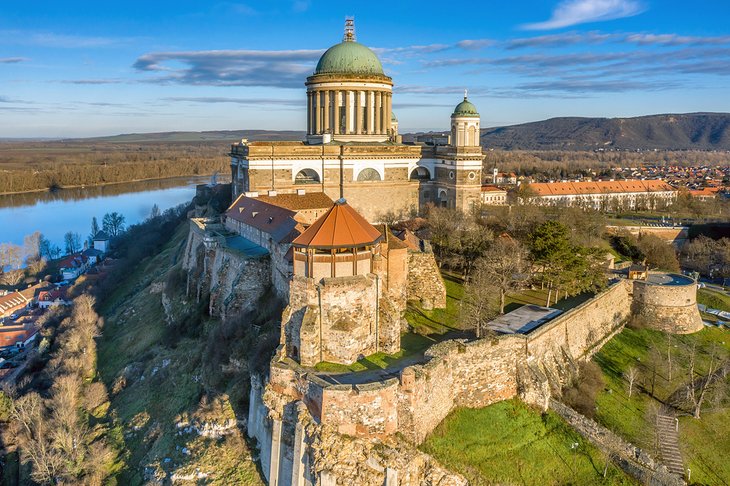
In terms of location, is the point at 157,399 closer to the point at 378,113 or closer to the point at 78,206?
the point at 378,113

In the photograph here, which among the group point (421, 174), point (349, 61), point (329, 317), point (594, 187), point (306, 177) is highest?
Answer: point (349, 61)

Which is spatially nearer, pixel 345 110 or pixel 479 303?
pixel 479 303

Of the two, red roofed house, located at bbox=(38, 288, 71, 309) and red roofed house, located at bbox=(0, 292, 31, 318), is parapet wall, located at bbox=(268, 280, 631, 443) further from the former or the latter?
red roofed house, located at bbox=(0, 292, 31, 318)

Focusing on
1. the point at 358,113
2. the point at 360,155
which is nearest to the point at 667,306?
the point at 360,155

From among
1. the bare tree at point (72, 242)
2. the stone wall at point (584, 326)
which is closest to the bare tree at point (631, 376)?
the stone wall at point (584, 326)

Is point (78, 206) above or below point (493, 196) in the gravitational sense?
below

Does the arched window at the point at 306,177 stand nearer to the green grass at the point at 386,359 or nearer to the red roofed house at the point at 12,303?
the green grass at the point at 386,359
